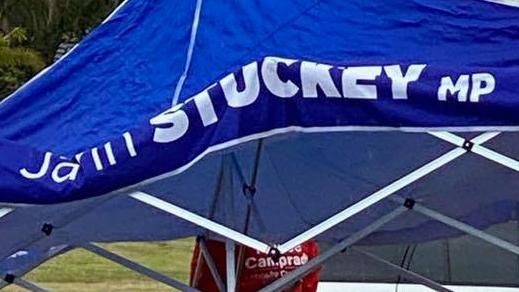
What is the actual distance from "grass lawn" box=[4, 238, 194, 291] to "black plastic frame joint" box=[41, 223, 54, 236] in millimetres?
8575

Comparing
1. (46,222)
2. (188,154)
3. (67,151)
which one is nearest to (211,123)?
(188,154)

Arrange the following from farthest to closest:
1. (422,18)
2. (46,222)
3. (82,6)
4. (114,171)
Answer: (82,6), (46,222), (422,18), (114,171)

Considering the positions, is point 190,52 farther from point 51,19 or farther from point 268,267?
point 51,19

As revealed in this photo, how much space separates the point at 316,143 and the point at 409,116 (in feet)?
3.03

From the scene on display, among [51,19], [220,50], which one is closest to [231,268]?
[220,50]

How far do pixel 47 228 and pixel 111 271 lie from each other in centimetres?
1087

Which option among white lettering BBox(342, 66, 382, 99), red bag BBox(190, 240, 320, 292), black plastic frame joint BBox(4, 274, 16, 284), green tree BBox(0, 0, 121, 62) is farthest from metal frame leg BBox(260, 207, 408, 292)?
green tree BBox(0, 0, 121, 62)

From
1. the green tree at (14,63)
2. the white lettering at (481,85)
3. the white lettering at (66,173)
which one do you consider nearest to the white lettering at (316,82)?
the white lettering at (481,85)

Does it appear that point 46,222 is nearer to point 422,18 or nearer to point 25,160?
point 25,160

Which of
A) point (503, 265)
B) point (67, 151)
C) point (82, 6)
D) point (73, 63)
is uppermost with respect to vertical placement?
point (82, 6)

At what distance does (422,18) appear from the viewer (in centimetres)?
490

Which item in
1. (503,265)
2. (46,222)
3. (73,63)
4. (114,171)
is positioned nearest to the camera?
(114,171)

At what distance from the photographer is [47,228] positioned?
5781 millimetres

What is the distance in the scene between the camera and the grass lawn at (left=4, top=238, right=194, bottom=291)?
1497cm
